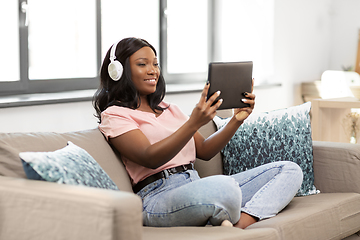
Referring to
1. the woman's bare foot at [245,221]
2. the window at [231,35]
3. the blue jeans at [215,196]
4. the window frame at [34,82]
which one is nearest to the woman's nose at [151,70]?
the blue jeans at [215,196]

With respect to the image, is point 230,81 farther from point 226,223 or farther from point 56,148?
point 56,148

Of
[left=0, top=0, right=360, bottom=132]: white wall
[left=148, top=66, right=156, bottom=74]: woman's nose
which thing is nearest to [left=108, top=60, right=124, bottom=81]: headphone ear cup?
[left=148, top=66, right=156, bottom=74]: woman's nose

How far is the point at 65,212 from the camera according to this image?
119 centimetres

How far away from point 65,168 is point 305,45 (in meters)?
3.48

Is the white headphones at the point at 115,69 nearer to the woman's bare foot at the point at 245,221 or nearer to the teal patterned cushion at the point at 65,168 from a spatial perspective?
the teal patterned cushion at the point at 65,168

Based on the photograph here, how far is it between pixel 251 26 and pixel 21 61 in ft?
6.62

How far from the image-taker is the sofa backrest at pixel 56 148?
1.49m

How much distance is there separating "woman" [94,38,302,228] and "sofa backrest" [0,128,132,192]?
4 cm

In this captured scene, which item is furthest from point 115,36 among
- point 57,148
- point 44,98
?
point 57,148

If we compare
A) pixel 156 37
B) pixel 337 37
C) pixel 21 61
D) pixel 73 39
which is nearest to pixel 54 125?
pixel 21 61

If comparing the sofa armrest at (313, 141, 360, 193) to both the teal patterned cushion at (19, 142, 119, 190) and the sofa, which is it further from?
the teal patterned cushion at (19, 142, 119, 190)

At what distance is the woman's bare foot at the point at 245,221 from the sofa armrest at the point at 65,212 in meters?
0.56

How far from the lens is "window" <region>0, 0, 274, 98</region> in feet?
8.53

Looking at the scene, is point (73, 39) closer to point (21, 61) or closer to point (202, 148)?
point (21, 61)
